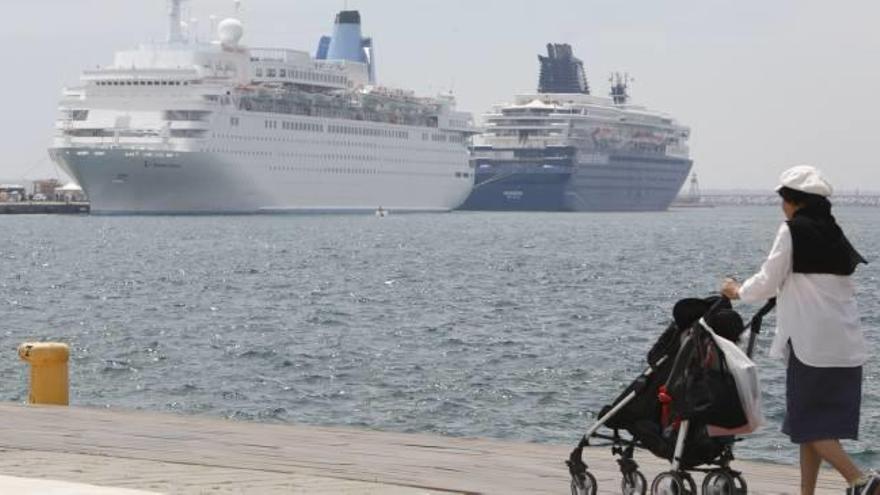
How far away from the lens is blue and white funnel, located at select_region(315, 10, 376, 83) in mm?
108625

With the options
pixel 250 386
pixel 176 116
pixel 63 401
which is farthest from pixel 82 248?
pixel 63 401

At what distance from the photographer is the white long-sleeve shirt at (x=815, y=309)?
18.7 ft

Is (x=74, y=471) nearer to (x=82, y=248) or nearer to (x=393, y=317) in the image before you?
(x=393, y=317)

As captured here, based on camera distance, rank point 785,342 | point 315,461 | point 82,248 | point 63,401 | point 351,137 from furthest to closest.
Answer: point 351,137 < point 82,248 < point 63,401 < point 315,461 < point 785,342

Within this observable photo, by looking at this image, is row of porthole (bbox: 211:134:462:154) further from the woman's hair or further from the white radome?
the woman's hair

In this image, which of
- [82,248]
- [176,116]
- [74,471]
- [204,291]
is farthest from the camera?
[176,116]

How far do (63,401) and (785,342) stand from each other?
4832 mm

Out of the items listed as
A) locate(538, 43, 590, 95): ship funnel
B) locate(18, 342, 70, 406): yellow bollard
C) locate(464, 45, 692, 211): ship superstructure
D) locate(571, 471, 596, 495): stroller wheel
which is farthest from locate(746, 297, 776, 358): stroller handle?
locate(538, 43, 590, 95): ship funnel

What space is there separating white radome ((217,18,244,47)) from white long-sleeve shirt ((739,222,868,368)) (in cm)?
8605

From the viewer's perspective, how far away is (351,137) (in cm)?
9450

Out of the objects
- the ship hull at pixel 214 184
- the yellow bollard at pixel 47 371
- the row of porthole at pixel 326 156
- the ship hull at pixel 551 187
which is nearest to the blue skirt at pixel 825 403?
the yellow bollard at pixel 47 371

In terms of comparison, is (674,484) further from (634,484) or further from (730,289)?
(730,289)

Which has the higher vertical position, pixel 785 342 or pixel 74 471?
pixel 785 342

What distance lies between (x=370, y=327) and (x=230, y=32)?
224 ft
